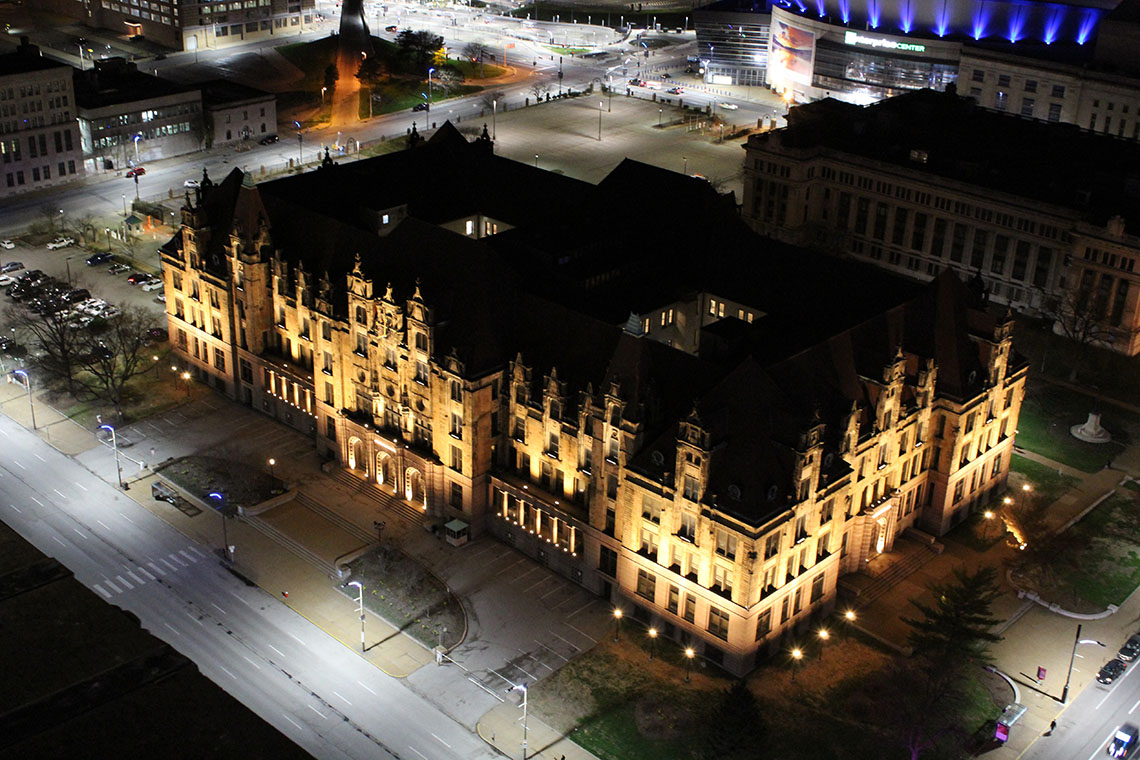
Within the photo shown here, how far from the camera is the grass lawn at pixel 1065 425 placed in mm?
151750

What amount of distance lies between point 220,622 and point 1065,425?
3907 inches

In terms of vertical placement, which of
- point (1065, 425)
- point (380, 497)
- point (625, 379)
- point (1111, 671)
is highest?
point (625, 379)

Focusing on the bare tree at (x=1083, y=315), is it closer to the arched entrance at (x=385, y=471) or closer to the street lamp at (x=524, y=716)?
the arched entrance at (x=385, y=471)

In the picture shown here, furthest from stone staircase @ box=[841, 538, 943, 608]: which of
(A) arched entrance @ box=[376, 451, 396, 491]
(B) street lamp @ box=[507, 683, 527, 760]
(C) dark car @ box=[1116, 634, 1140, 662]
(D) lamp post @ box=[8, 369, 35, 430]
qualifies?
(D) lamp post @ box=[8, 369, 35, 430]

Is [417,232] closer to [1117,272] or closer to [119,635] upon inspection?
[119,635]

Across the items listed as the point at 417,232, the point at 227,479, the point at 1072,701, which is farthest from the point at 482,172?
the point at 1072,701

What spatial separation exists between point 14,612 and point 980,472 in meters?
97.4

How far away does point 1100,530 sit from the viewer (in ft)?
452

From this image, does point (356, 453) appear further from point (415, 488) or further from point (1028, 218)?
point (1028, 218)

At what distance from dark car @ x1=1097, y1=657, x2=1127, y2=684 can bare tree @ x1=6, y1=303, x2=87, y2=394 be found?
114m

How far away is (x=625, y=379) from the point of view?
119 meters

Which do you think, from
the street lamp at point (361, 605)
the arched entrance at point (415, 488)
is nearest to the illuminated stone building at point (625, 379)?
the arched entrance at point (415, 488)

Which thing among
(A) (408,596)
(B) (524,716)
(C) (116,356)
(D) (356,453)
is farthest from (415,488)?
(C) (116,356)

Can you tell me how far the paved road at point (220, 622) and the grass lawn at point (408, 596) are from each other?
611cm
